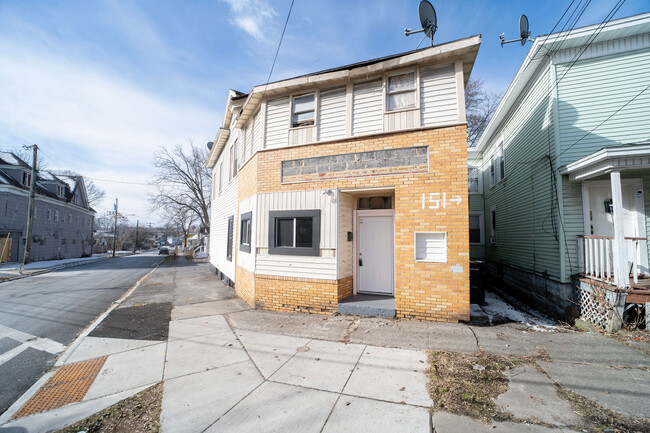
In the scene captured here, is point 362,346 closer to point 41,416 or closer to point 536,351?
point 536,351

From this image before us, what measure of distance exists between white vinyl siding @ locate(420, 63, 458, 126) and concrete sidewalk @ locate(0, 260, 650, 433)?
4486 millimetres

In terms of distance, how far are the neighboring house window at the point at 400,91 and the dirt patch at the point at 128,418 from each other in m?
6.93

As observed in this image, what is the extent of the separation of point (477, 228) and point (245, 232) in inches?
479

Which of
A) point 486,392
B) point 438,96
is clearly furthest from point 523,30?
point 486,392

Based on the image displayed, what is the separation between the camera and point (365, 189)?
673 cm

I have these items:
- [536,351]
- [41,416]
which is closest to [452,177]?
[536,351]

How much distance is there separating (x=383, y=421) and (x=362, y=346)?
1.94 metres

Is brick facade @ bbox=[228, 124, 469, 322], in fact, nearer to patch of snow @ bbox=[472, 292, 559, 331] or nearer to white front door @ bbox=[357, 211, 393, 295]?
white front door @ bbox=[357, 211, 393, 295]

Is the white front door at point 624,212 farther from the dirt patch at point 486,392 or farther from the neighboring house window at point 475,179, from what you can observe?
the neighboring house window at point 475,179

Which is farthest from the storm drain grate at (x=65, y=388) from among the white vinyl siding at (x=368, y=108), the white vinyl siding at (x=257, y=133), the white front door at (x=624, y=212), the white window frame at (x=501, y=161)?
the white window frame at (x=501, y=161)

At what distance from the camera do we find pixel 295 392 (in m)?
3.43

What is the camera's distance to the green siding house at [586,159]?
6430mm

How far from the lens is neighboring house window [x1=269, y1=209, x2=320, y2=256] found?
693 cm

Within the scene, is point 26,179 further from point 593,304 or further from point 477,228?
point 593,304
